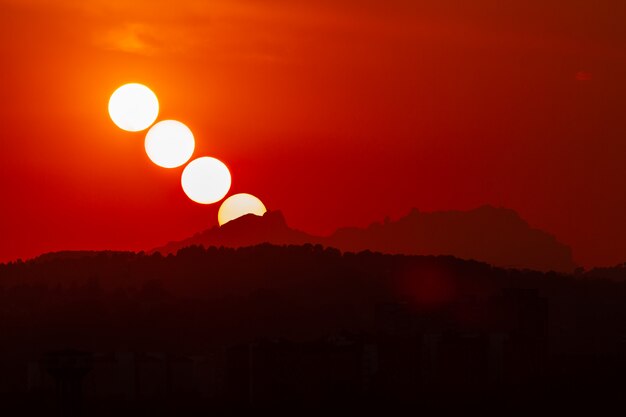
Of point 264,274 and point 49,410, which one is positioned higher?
point 264,274

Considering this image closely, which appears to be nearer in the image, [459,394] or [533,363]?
[459,394]

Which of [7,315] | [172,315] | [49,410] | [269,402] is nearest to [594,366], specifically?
[269,402]

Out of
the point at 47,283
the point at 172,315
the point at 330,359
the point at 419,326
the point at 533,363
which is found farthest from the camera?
the point at 47,283

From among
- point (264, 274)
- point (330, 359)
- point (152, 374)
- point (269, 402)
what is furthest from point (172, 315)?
point (269, 402)

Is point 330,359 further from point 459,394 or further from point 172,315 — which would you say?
point 172,315

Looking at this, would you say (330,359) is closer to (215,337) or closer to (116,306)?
(215,337)

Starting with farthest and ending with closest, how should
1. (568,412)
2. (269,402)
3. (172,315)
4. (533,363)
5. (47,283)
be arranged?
(47,283)
(172,315)
(533,363)
(269,402)
(568,412)
